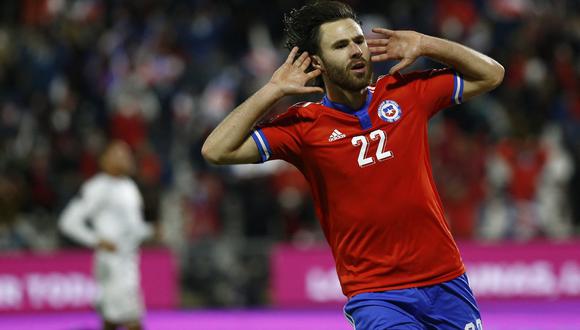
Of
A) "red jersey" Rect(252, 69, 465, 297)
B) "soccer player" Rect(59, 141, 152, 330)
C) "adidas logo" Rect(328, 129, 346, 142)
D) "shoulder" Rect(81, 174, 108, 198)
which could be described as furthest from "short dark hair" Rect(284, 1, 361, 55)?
"shoulder" Rect(81, 174, 108, 198)

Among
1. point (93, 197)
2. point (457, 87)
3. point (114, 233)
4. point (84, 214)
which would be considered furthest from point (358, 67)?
point (84, 214)

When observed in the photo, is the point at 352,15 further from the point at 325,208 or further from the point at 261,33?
the point at 261,33

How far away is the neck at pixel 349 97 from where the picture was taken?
5270 mm

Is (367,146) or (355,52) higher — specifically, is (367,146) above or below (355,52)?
below

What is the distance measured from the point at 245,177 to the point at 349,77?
32.4 ft

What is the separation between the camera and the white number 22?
5117mm

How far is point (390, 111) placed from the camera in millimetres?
5238

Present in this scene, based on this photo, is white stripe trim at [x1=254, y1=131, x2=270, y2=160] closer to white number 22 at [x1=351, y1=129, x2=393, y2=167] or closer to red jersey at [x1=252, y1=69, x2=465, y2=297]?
red jersey at [x1=252, y1=69, x2=465, y2=297]

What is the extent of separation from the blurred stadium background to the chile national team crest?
7684mm

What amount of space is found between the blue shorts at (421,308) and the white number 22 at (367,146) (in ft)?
2.18

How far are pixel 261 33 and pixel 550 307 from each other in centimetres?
675

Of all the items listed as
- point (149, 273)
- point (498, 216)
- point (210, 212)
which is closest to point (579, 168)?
point (498, 216)

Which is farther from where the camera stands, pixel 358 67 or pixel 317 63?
pixel 317 63

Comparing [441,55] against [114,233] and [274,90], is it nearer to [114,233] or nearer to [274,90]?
[274,90]
